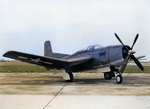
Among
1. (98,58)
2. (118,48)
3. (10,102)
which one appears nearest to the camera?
(10,102)

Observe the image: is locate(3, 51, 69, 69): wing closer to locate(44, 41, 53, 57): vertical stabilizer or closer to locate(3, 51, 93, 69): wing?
locate(3, 51, 93, 69): wing

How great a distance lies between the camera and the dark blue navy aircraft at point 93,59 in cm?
1065

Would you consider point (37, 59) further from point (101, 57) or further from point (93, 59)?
point (101, 57)

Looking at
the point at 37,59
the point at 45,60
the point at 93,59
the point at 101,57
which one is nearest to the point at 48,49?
the point at 45,60

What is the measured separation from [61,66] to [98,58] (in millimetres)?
2638

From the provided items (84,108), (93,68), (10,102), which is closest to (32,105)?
(10,102)

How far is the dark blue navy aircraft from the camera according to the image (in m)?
10.6

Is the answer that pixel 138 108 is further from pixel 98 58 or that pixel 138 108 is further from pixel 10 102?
pixel 98 58

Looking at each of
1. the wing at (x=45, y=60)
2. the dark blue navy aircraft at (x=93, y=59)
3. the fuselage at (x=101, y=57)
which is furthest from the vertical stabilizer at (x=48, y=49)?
the wing at (x=45, y=60)

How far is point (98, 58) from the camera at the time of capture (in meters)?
11.8

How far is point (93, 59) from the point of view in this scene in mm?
12078

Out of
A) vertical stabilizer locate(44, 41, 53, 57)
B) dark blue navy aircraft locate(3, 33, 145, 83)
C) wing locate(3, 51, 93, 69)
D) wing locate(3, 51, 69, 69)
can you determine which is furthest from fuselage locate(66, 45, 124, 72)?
vertical stabilizer locate(44, 41, 53, 57)

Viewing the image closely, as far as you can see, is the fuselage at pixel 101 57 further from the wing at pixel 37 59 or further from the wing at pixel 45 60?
the wing at pixel 37 59

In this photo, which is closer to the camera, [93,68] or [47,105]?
[47,105]
